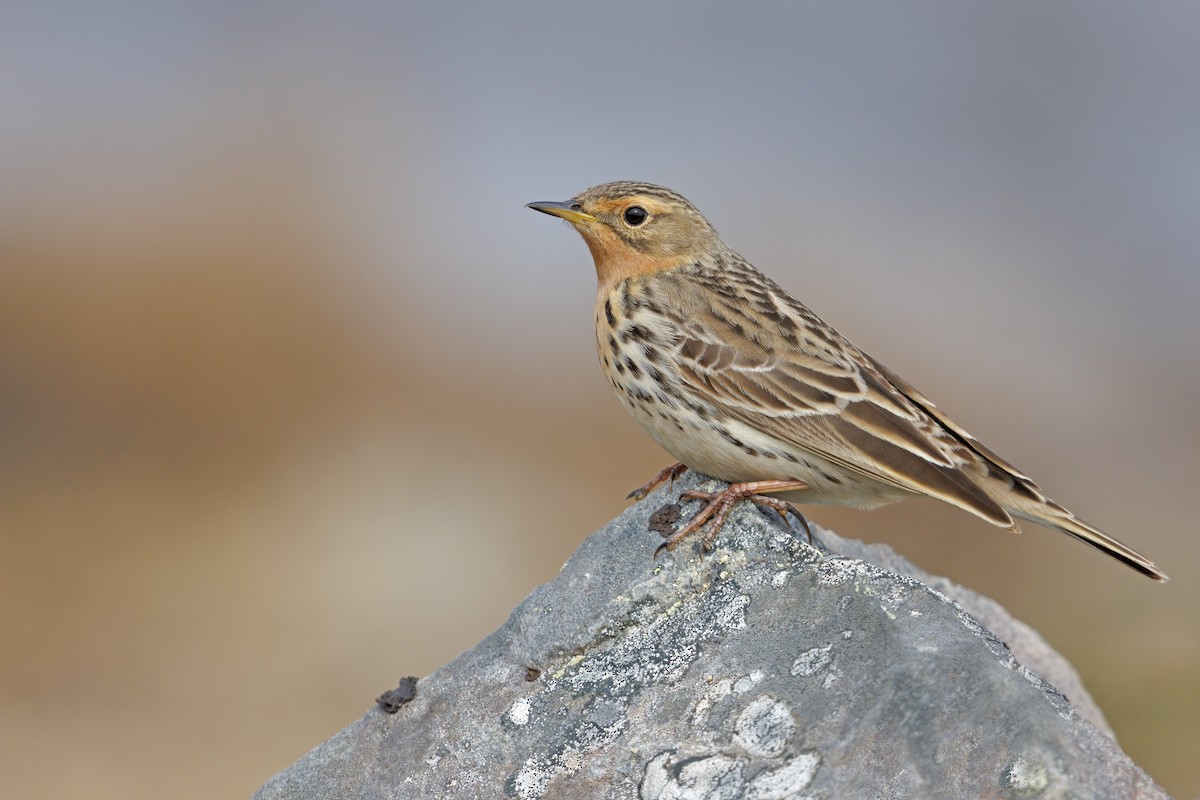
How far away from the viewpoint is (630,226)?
789 centimetres

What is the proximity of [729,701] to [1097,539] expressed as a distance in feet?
7.72

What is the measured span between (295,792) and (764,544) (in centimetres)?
224

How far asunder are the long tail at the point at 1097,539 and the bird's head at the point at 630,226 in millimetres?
2628

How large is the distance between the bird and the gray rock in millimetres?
575

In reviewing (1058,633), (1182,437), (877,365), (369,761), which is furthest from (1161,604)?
(369,761)

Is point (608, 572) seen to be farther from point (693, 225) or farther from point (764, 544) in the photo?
point (693, 225)

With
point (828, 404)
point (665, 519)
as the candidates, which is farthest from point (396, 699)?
point (828, 404)

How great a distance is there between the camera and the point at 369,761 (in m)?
5.45

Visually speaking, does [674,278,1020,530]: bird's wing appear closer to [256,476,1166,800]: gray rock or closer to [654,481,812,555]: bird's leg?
[654,481,812,555]: bird's leg

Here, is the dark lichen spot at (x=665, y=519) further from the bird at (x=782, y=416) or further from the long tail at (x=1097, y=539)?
the long tail at (x=1097, y=539)

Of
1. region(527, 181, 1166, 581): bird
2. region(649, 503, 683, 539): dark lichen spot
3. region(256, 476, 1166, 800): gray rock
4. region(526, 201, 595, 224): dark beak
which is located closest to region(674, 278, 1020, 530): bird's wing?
region(527, 181, 1166, 581): bird

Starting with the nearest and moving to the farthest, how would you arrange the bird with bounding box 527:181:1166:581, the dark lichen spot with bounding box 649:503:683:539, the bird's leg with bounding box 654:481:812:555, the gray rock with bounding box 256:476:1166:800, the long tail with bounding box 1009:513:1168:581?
1. the gray rock with bounding box 256:476:1166:800
2. the bird's leg with bounding box 654:481:812:555
3. the dark lichen spot with bounding box 649:503:683:539
4. the long tail with bounding box 1009:513:1168:581
5. the bird with bounding box 527:181:1166:581

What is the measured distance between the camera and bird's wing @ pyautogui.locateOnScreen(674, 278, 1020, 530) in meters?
6.50

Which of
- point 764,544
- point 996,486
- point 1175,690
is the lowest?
point 1175,690
